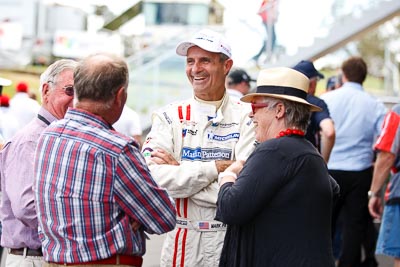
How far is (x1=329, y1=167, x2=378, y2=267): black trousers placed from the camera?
9188 mm

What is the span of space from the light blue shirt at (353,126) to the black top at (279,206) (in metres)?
5.03

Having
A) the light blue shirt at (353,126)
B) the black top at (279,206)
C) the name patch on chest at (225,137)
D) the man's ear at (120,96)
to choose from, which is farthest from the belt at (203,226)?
the light blue shirt at (353,126)

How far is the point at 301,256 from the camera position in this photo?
429cm

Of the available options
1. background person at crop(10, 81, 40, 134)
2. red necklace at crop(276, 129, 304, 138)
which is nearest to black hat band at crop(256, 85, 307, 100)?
red necklace at crop(276, 129, 304, 138)

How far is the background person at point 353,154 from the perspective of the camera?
9219 mm

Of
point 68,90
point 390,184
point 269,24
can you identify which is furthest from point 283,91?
point 269,24

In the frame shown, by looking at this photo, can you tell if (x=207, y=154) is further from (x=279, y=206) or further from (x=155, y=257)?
(x=155, y=257)

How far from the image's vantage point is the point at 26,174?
15.3 feet

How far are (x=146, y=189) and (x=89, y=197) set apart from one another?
0.85 ft

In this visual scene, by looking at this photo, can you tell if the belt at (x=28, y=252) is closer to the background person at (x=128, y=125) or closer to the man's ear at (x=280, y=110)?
the man's ear at (x=280, y=110)

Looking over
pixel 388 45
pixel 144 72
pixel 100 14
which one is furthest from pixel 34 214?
pixel 100 14

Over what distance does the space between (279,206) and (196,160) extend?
933 mm

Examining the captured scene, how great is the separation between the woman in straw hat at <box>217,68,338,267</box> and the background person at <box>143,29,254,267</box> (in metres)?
0.50

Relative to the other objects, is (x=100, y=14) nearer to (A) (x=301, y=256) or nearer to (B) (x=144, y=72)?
(B) (x=144, y=72)
